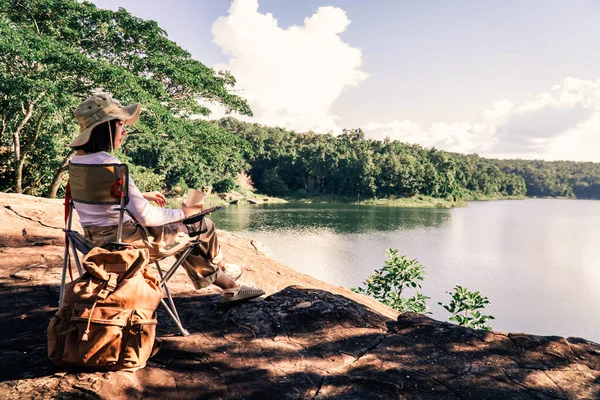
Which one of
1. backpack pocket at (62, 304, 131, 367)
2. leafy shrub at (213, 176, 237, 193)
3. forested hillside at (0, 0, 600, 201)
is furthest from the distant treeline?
backpack pocket at (62, 304, 131, 367)

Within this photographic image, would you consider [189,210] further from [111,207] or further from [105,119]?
[105,119]

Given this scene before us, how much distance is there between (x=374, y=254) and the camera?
22.8 m

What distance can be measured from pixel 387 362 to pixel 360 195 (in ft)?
203

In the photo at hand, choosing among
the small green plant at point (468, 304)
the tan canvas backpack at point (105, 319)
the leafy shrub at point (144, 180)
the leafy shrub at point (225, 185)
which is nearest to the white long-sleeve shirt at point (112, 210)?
the tan canvas backpack at point (105, 319)

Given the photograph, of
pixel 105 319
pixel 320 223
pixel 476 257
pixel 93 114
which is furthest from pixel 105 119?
pixel 320 223

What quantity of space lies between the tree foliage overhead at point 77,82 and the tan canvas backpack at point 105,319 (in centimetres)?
739

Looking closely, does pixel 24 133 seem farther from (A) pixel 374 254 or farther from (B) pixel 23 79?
(A) pixel 374 254

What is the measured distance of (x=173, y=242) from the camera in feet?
9.46

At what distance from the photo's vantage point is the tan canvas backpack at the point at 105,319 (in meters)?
2.19

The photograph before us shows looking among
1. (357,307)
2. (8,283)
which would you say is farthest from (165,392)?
(8,283)

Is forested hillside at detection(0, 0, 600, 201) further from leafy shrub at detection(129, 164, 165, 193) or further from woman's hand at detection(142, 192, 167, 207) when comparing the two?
woman's hand at detection(142, 192, 167, 207)

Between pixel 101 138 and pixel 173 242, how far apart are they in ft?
2.75

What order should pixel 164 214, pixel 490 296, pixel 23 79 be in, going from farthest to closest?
1. pixel 490 296
2. pixel 23 79
3. pixel 164 214

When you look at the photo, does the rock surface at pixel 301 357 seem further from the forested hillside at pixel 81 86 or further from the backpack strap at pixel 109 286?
the forested hillside at pixel 81 86
